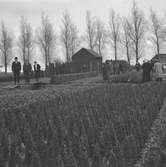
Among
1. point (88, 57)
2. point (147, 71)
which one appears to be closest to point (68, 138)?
point (147, 71)

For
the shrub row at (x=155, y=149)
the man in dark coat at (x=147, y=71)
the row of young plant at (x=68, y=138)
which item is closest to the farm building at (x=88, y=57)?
the man in dark coat at (x=147, y=71)

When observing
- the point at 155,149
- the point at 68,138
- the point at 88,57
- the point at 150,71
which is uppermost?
the point at 88,57

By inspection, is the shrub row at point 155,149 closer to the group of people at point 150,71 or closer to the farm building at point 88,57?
the group of people at point 150,71

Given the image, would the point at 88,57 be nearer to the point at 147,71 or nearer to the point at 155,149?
the point at 147,71

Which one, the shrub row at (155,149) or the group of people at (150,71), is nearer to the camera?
the shrub row at (155,149)

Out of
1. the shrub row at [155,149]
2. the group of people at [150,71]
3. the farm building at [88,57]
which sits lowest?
the shrub row at [155,149]

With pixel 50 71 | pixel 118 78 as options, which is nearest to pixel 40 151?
pixel 118 78

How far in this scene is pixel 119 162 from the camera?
3.36 metres

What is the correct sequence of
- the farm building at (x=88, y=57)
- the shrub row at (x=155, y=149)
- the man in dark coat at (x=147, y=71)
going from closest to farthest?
the shrub row at (x=155, y=149) < the man in dark coat at (x=147, y=71) < the farm building at (x=88, y=57)

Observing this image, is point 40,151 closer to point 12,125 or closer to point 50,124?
point 50,124

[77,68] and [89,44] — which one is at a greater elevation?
[89,44]

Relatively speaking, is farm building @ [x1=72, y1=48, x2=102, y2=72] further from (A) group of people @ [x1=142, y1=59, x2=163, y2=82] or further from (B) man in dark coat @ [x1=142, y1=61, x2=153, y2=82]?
(B) man in dark coat @ [x1=142, y1=61, x2=153, y2=82]

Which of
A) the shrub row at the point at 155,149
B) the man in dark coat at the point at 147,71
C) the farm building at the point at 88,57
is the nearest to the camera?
the shrub row at the point at 155,149

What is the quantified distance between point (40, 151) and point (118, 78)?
50.8ft
